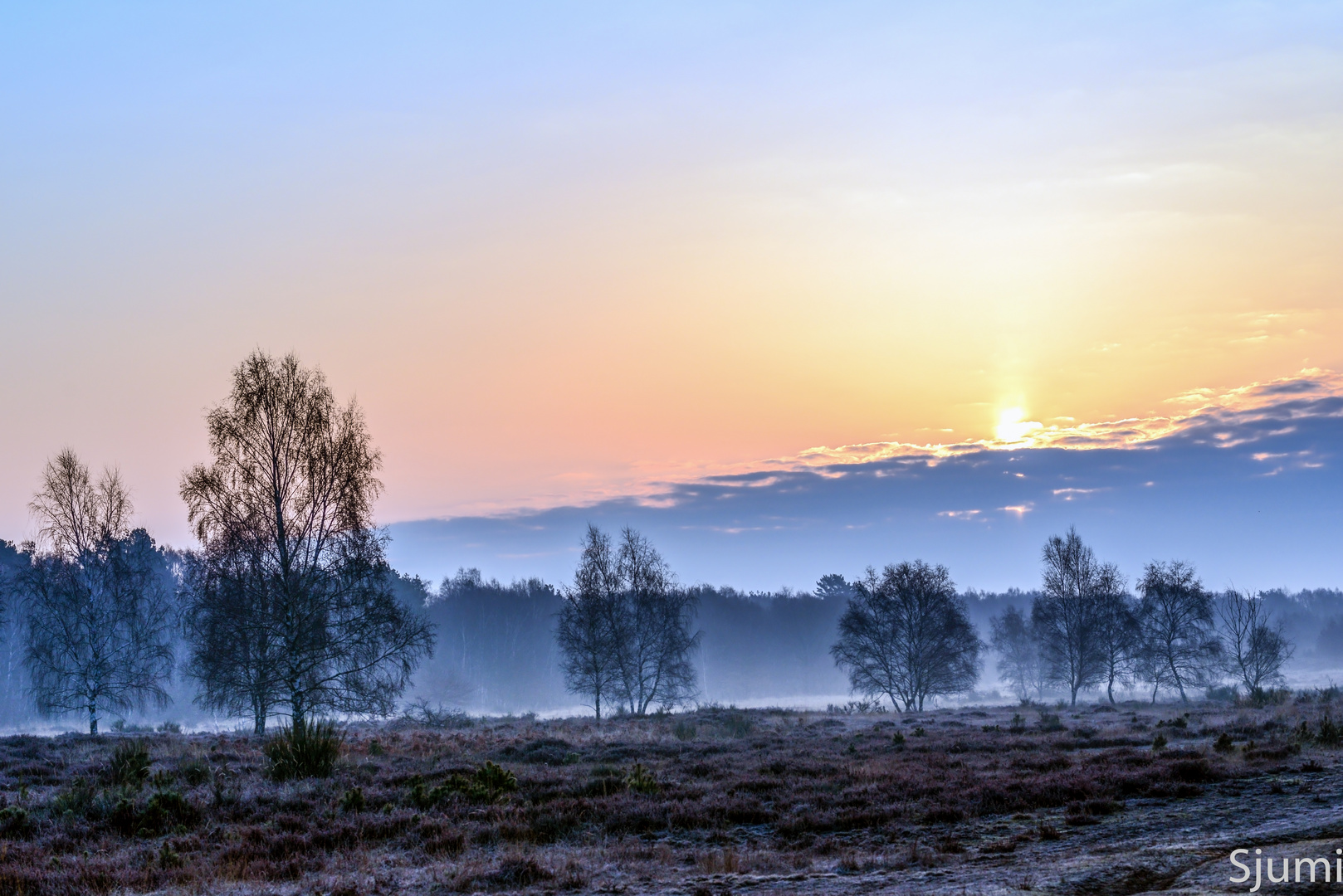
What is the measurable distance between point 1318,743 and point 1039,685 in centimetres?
8217

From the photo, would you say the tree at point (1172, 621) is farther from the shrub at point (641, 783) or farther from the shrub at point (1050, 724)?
Result: the shrub at point (641, 783)

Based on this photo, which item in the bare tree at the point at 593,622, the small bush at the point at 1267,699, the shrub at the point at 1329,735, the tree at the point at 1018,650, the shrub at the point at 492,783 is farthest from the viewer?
the tree at the point at 1018,650

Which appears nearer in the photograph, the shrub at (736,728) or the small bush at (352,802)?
the small bush at (352,802)

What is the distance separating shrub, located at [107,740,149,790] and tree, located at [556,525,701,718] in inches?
1365

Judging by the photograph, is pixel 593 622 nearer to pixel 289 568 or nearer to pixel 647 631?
pixel 647 631

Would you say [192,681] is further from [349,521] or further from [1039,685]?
[1039,685]

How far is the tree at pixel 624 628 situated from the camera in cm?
5359

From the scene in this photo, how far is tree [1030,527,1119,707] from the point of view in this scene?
61.6 m

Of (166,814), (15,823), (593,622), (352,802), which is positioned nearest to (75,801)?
(15,823)

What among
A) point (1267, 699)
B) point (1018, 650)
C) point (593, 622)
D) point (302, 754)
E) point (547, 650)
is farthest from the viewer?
point (547, 650)

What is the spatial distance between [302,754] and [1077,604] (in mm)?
59018

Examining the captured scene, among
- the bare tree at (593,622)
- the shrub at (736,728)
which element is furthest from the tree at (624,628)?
the shrub at (736,728)

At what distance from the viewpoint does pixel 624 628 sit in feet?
181

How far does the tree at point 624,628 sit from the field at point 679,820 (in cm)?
3012
